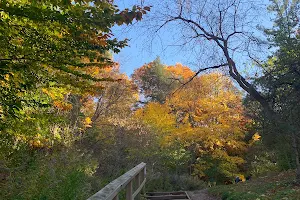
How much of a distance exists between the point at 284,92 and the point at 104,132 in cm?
1079

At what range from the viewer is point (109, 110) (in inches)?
835

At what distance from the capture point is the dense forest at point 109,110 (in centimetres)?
374

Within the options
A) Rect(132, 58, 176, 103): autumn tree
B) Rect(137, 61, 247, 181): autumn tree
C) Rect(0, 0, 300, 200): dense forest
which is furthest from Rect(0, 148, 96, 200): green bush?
Rect(132, 58, 176, 103): autumn tree

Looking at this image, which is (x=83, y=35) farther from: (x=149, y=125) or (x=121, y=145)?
(x=149, y=125)

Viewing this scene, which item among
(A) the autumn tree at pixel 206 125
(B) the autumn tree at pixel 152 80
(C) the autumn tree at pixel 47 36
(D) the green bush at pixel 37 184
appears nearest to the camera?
(C) the autumn tree at pixel 47 36

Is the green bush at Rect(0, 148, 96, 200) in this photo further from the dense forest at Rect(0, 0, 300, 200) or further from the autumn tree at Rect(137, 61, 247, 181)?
the autumn tree at Rect(137, 61, 247, 181)

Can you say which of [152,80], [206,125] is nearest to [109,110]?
[206,125]

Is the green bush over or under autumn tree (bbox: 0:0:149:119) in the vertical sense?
under

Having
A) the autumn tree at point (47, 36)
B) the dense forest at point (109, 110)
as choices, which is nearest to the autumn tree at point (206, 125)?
the dense forest at point (109, 110)

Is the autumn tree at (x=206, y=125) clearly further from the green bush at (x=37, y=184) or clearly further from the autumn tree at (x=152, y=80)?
the green bush at (x=37, y=184)

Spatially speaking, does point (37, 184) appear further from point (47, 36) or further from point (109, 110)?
point (109, 110)

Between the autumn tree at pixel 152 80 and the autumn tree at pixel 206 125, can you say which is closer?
the autumn tree at pixel 206 125

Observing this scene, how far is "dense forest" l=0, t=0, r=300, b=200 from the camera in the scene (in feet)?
12.3

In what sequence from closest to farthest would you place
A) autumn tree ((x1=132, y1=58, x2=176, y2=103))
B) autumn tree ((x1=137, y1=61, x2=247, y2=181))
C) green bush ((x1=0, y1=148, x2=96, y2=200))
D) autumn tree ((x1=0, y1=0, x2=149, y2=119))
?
autumn tree ((x1=0, y1=0, x2=149, y2=119)), green bush ((x1=0, y1=148, x2=96, y2=200)), autumn tree ((x1=137, y1=61, x2=247, y2=181)), autumn tree ((x1=132, y1=58, x2=176, y2=103))
